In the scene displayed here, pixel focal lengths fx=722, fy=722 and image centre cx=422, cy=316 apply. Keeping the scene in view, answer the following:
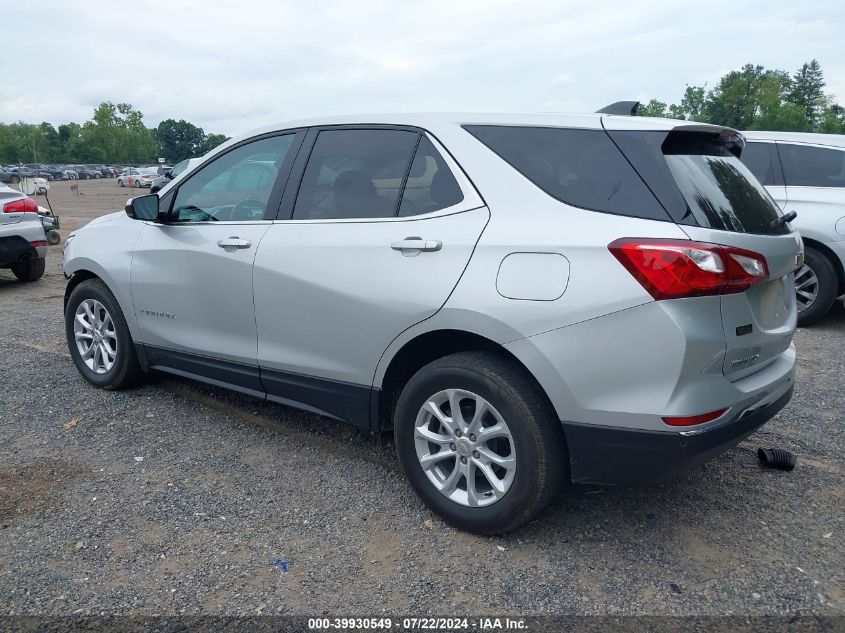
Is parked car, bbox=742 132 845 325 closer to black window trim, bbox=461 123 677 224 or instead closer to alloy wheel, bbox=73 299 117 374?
black window trim, bbox=461 123 677 224

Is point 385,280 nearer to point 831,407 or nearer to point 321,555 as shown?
point 321,555

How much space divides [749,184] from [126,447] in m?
3.49

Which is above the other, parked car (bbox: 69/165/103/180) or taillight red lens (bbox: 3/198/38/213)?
parked car (bbox: 69/165/103/180)

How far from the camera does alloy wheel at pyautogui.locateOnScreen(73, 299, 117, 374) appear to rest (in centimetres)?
483

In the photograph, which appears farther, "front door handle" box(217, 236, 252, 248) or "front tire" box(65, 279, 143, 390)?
"front tire" box(65, 279, 143, 390)

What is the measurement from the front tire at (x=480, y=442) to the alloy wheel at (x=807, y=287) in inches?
206

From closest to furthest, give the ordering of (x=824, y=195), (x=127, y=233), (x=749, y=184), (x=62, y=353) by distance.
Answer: (x=749, y=184) < (x=127, y=233) < (x=62, y=353) < (x=824, y=195)

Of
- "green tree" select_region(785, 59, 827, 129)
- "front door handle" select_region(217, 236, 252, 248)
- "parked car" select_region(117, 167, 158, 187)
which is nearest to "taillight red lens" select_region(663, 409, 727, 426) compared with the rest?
"front door handle" select_region(217, 236, 252, 248)

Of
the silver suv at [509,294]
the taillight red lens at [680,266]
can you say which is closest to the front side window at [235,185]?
the silver suv at [509,294]

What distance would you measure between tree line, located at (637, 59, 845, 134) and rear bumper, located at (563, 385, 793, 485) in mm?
85491

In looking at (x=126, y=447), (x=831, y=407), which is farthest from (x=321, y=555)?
(x=831, y=407)

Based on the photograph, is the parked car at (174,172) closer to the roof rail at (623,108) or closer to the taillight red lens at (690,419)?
the roof rail at (623,108)

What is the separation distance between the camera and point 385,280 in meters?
3.22

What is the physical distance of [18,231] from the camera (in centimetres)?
865
